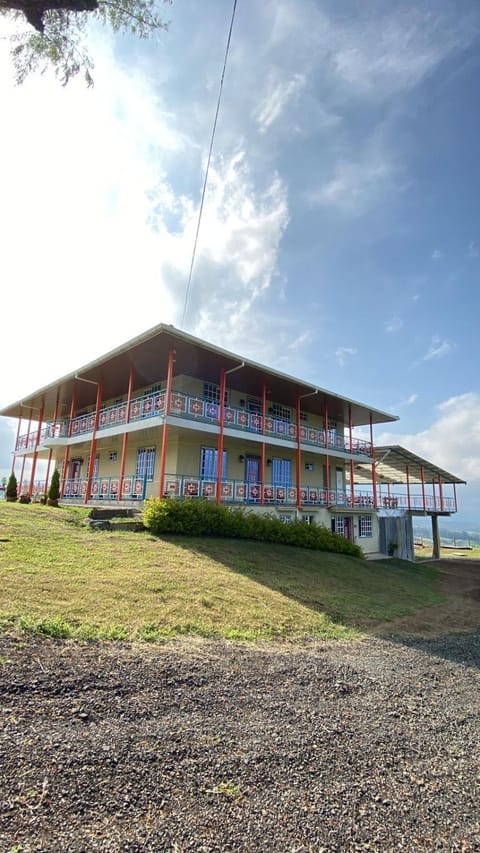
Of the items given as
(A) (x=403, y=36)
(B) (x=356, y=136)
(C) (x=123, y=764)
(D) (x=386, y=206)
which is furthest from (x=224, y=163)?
(C) (x=123, y=764)

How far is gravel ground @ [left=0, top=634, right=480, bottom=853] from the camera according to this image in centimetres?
250

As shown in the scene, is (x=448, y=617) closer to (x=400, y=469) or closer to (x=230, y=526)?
(x=230, y=526)

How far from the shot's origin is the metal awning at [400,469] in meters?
27.0

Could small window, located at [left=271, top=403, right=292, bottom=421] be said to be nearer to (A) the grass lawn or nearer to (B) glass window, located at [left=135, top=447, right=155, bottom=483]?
(B) glass window, located at [left=135, top=447, right=155, bottom=483]

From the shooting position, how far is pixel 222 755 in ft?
10.5

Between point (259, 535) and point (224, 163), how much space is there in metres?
11.9

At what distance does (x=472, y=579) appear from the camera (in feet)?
60.8

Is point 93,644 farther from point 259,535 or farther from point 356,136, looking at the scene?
point 356,136

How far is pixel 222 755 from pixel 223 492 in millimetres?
14109

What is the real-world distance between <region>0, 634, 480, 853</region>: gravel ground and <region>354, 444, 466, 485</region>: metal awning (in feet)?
75.7

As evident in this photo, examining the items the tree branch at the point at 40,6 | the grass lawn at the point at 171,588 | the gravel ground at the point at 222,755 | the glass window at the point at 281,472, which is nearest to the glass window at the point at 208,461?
the glass window at the point at 281,472

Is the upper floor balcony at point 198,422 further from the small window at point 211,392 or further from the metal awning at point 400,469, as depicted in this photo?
the metal awning at point 400,469

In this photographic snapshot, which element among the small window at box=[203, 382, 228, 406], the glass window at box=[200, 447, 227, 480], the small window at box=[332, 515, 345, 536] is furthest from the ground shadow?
the small window at box=[203, 382, 228, 406]

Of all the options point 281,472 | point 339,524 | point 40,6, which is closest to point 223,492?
point 281,472
